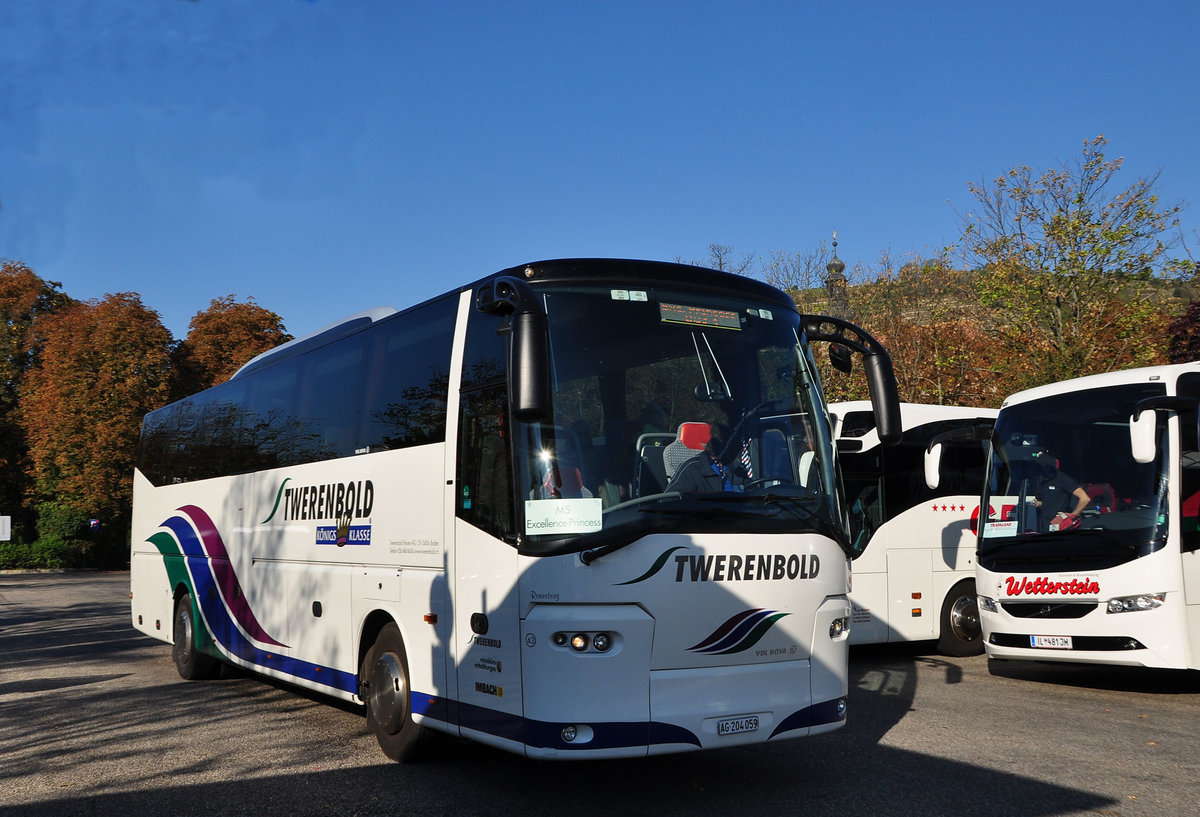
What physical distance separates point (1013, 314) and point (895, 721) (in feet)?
62.1

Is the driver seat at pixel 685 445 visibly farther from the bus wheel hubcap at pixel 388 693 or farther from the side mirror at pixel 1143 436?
the side mirror at pixel 1143 436

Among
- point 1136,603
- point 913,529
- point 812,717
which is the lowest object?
point 812,717

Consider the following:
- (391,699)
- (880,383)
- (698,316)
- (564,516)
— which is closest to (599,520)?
(564,516)

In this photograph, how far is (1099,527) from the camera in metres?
10.7

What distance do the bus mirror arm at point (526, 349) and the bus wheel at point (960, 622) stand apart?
927 cm

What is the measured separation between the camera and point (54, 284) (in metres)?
53.9

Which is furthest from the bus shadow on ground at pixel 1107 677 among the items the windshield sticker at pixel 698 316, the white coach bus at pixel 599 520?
the windshield sticker at pixel 698 316

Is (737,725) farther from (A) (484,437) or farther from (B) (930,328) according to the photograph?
(B) (930,328)

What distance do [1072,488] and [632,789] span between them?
6498 millimetres

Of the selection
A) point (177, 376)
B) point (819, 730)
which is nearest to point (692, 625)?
point (819, 730)

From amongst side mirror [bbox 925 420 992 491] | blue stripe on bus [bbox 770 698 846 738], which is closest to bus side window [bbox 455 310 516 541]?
blue stripe on bus [bbox 770 698 846 738]

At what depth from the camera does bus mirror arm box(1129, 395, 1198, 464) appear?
9742 mm

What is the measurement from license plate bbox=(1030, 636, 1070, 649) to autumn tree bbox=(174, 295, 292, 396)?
146 feet

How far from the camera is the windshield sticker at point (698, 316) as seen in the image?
698 cm
